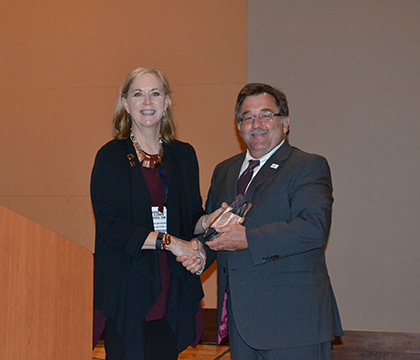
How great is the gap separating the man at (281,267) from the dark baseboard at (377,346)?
7.75 ft

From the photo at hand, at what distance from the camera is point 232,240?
94.5 inches

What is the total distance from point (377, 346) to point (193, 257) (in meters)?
2.88

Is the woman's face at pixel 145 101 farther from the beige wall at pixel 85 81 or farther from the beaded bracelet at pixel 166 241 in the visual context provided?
the beige wall at pixel 85 81

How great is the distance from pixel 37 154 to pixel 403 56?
3.60 m

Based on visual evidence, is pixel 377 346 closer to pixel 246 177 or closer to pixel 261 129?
pixel 246 177

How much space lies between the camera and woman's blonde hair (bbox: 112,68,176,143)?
271 centimetres

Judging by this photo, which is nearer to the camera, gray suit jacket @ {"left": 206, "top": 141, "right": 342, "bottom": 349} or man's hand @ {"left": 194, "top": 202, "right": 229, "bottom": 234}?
gray suit jacket @ {"left": 206, "top": 141, "right": 342, "bottom": 349}

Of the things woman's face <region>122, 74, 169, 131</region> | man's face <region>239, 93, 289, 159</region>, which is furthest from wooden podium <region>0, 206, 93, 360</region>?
man's face <region>239, 93, 289, 159</region>

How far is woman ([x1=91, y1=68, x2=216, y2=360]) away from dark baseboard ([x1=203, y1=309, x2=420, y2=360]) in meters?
2.54

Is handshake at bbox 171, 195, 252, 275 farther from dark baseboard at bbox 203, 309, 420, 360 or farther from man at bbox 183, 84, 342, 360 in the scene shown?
dark baseboard at bbox 203, 309, 420, 360

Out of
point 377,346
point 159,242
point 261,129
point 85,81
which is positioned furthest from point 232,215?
point 85,81

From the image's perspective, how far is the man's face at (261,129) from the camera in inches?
105

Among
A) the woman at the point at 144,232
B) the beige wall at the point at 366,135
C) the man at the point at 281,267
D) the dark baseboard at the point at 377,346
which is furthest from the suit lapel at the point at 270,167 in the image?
the dark baseboard at the point at 377,346

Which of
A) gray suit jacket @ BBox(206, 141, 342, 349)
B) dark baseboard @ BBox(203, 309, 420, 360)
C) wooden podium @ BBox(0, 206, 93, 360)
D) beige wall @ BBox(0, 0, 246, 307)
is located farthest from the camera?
beige wall @ BBox(0, 0, 246, 307)
